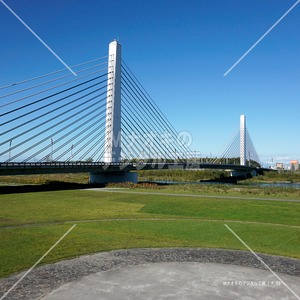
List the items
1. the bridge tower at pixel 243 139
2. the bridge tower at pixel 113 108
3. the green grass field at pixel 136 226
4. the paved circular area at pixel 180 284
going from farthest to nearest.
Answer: the bridge tower at pixel 243 139 < the bridge tower at pixel 113 108 < the green grass field at pixel 136 226 < the paved circular area at pixel 180 284

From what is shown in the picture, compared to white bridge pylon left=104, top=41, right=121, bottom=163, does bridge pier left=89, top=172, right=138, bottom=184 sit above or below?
below

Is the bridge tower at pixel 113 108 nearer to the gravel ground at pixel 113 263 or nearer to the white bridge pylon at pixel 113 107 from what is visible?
the white bridge pylon at pixel 113 107

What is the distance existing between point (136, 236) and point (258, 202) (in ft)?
59.1

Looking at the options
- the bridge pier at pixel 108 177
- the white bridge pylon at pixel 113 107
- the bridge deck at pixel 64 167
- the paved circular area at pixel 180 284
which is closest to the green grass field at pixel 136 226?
the paved circular area at pixel 180 284

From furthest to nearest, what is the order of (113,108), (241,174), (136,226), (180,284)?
(241,174), (113,108), (136,226), (180,284)

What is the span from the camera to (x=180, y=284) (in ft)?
34.7

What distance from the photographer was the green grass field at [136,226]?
1525 centimetres

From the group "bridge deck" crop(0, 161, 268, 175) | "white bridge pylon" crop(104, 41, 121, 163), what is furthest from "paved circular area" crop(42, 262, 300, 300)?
"white bridge pylon" crop(104, 41, 121, 163)

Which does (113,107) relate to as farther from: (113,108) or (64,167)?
(64,167)

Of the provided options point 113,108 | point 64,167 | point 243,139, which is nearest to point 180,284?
point 64,167

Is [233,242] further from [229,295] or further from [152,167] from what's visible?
[152,167]

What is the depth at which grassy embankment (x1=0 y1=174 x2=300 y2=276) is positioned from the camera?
1528cm

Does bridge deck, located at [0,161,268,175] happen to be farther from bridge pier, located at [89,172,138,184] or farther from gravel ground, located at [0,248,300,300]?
gravel ground, located at [0,248,300,300]

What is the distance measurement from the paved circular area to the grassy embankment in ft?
10.4
